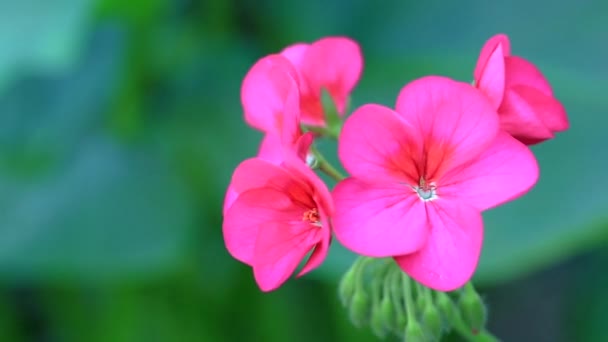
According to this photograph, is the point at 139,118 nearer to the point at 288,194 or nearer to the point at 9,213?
the point at 9,213

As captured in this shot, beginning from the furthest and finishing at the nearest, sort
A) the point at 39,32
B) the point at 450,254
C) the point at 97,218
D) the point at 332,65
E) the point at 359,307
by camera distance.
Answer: the point at 97,218, the point at 39,32, the point at 332,65, the point at 359,307, the point at 450,254

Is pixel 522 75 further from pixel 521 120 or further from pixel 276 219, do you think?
pixel 276 219

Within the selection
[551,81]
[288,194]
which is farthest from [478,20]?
[288,194]

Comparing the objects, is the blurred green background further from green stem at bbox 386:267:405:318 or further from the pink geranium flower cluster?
the pink geranium flower cluster

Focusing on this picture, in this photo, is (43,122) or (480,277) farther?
(43,122)

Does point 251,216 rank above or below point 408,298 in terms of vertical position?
above

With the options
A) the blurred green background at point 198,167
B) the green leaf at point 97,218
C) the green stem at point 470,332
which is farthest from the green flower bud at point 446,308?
the green leaf at point 97,218

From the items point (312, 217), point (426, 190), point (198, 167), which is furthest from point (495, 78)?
point (198, 167)

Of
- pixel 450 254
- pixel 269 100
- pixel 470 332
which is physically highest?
pixel 269 100

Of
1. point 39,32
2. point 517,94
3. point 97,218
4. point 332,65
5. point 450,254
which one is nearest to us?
point 450,254
